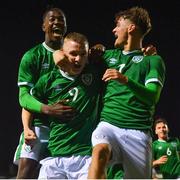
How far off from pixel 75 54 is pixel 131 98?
28cm

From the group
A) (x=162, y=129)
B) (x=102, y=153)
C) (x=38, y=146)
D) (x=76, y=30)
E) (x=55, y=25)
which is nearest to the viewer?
(x=102, y=153)

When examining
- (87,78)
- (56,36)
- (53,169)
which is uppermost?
(56,36)

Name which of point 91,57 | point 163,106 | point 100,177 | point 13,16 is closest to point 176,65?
point 163,106

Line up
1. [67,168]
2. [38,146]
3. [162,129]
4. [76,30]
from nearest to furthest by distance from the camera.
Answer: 1. [67,168]
2. [38,146]
3. [162,129]
4. [76,30]

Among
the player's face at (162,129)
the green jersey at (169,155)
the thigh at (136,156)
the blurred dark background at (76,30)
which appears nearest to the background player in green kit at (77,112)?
the thigh at (136,156)

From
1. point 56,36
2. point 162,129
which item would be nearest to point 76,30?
point 162,129

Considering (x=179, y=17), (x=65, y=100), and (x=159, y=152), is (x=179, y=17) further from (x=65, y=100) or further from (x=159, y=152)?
(x=65, y=100)

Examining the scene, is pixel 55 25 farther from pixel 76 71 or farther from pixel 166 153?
pixel 166 153

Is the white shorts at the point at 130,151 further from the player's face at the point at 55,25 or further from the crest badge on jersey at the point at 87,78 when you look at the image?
the player's face at the point at 55,25

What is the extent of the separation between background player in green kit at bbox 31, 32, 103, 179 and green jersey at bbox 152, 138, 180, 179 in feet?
5.44

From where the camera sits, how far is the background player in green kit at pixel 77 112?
1851mm

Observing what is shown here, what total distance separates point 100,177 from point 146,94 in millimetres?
358

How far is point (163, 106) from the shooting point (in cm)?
507

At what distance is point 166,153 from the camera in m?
3.48
